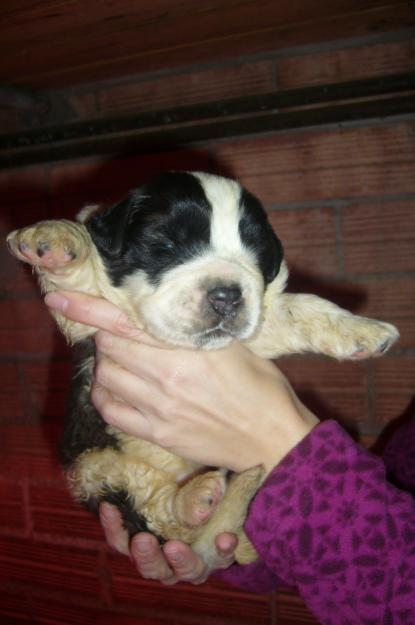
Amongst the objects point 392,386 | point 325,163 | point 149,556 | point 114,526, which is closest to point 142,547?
point 149,556

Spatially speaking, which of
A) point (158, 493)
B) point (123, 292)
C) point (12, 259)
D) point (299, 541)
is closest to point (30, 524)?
point (12, 259)

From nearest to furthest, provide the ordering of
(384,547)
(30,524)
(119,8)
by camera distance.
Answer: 1. (384,547)
2. (119,8)
3. (30,524)

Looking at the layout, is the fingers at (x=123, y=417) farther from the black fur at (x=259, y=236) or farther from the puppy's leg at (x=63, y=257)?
the black fur at (x=259, y=236)

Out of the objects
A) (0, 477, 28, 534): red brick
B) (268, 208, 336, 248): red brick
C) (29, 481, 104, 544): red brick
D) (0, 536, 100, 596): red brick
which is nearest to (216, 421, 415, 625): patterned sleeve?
(268, 208, 336, 248): red brick

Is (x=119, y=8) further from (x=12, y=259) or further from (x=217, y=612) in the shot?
(x=217, y=612)

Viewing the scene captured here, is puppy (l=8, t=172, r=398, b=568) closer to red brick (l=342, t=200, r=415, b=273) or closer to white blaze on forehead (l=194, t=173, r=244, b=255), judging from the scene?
white blaze on forehead (l=194, t=173, r=244, b=255)
